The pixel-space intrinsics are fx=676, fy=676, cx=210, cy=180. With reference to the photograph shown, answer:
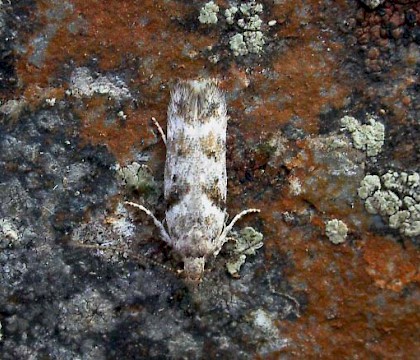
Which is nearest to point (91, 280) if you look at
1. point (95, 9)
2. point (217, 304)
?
point (217, 304)

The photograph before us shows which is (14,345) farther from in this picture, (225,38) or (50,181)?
(225,38)

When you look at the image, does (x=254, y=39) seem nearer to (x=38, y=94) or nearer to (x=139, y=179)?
(x=139, y=179)

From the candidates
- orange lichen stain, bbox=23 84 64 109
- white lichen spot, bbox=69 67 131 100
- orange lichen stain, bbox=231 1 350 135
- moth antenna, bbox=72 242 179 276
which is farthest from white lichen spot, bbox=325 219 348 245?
orange lichen stain, bbox=23 84 64 109

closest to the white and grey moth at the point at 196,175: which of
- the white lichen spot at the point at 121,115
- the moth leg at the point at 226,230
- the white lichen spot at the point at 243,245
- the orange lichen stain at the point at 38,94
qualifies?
the moth leg at the point at 226,230

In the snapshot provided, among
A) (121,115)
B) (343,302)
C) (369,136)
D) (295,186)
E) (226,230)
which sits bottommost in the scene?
(343,302)

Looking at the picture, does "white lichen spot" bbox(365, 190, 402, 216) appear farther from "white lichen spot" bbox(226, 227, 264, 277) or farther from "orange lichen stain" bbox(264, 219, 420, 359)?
"white lichen spot" bbox(226, 227, 264, 277)

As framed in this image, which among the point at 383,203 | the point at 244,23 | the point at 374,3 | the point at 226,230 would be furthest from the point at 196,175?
the point at 374,3
